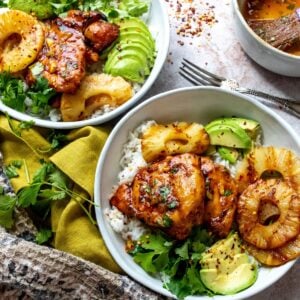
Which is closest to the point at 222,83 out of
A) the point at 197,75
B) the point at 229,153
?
the point at 197,75

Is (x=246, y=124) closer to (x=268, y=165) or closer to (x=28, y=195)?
(x=268, y=165)

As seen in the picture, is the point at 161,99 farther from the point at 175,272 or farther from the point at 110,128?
the point at 175,272

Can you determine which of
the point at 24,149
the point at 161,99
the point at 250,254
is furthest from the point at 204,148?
the point at 24,149

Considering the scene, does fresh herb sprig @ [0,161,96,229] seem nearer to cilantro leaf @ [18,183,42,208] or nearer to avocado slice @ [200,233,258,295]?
cilantro leaf @ [18,183,42,208]

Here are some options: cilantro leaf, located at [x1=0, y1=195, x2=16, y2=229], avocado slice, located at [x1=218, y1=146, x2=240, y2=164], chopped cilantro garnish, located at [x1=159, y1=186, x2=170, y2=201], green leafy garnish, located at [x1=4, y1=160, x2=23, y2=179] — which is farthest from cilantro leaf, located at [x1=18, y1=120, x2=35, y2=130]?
avocado slice, located at [x1=218, y1=146, x2=240, y2=164]

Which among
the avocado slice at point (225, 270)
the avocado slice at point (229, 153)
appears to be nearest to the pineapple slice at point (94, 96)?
the avocado slice at point (229, 153)

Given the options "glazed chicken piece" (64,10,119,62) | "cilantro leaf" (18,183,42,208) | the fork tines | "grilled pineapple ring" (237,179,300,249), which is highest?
"glazed chicken piece" (64,10,119,62)
